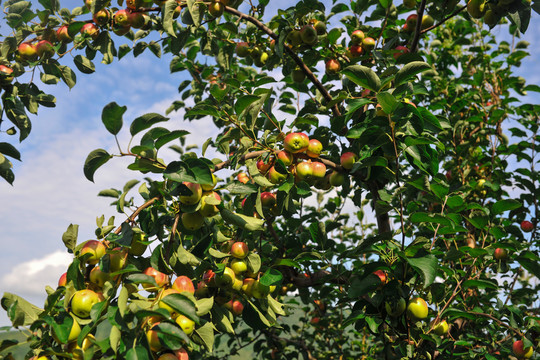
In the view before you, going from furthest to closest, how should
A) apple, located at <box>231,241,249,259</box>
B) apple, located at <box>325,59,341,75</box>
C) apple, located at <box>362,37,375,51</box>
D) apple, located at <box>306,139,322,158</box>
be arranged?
apple, located at <box>325,59,341,75</box>
apple, located at <box>362,37,375,51</box>
apple, located at <box>306,139,322,158</box>
apple, located at <box>231,241,249,259</box>

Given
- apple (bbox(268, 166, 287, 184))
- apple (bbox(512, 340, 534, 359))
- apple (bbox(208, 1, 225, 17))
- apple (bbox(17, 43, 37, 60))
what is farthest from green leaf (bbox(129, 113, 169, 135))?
apple (bbox(512, 340, 534, 359))

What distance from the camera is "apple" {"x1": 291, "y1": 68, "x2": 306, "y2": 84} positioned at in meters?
2.88

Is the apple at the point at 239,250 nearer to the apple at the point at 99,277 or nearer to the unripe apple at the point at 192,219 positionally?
the unripe apple at the point at 192,219

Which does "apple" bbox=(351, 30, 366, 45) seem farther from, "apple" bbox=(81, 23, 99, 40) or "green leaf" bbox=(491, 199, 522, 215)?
"apple" bbox=(81, 23, 99, 40)

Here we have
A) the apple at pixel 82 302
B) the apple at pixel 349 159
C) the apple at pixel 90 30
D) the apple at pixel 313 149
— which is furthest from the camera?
the apple at pixel 90 30

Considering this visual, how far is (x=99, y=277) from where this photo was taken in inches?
63.6

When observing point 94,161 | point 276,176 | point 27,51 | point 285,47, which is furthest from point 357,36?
point 27,51

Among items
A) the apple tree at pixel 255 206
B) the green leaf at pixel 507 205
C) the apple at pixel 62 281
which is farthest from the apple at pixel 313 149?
the apple at pixel 62 281

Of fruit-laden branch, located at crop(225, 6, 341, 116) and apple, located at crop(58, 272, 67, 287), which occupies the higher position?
fruit-laden branch, located at crop(225, 6, 341, 116)

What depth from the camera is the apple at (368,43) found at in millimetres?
Answer: 2838

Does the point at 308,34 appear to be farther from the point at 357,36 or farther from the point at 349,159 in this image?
the point at 349,159

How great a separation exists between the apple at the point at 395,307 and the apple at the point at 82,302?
54.4 inches

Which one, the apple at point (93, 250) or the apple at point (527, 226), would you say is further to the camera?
the apple at point (527, 226)

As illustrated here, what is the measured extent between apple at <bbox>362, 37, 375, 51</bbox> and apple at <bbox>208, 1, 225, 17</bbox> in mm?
1023
